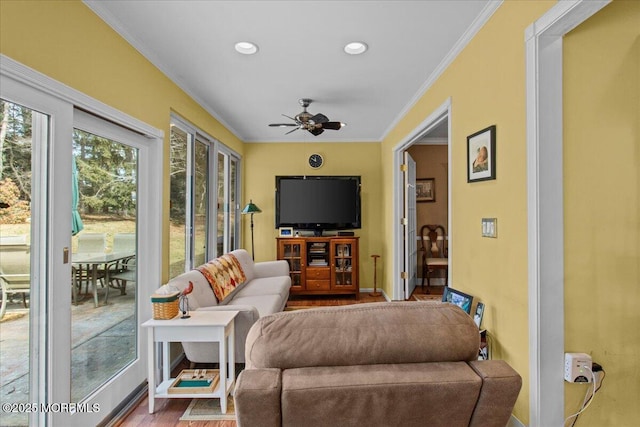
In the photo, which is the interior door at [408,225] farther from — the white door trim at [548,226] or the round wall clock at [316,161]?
the white door trim at [548,226]

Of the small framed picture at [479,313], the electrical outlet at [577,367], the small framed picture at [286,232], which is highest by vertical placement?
the small framed picture at [286,232]

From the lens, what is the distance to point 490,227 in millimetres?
2047

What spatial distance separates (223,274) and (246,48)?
2115 millimetres

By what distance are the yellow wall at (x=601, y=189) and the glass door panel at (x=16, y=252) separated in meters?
2.56

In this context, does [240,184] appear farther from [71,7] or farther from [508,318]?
[508,318]

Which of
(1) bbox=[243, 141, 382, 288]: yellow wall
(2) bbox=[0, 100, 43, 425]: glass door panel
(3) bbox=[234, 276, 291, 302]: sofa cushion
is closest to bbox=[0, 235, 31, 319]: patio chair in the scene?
(2) bbox=[0, 100, 43, 425]: glass door panel

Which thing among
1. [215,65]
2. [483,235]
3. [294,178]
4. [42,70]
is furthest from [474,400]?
[294,178]

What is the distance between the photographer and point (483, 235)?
214cm

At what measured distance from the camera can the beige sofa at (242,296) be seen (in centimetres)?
249

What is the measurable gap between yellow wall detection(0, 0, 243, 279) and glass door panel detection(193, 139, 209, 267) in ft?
2.72

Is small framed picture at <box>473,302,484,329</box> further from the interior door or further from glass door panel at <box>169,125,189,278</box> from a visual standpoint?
glass door panel at <box>169,125,189,278</box>

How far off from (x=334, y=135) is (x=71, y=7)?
3857 millimetres

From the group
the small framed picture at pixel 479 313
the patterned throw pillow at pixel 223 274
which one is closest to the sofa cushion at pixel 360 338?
the small framed picture at pixel 479 313

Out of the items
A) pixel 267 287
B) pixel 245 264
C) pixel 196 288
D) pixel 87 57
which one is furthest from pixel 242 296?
pixel 87 57
